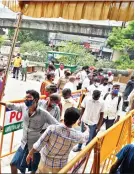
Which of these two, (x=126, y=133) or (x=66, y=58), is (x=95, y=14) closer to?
(x=126, y=133)

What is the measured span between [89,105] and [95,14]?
195 cm

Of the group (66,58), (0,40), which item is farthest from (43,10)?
(0,40)

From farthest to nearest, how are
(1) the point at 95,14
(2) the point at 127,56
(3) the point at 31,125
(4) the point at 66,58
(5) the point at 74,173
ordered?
(2) the point at 127,56 < (4) the point at 66,58 < (1) the point at 95,14 < (3) the point at 31,125 < (5) the point at 74,173

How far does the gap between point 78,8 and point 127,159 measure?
95.7 inches

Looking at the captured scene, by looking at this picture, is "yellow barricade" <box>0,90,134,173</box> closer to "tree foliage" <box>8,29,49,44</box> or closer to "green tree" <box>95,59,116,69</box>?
"green tree" <box>95,59,116,69</box>

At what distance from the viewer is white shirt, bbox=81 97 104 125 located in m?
5.18

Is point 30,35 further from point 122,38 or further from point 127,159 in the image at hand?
point 127,159

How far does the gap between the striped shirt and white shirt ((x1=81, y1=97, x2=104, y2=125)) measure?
6.89ft

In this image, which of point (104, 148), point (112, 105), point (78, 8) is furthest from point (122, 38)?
point (104, 148)

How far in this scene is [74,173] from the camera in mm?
2854

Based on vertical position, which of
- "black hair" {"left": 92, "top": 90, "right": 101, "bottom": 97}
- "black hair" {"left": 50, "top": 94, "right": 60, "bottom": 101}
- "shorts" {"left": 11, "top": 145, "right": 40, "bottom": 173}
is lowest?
"shorts" {"left": 11, "top": 145, "right": 40, "bottom": 173}

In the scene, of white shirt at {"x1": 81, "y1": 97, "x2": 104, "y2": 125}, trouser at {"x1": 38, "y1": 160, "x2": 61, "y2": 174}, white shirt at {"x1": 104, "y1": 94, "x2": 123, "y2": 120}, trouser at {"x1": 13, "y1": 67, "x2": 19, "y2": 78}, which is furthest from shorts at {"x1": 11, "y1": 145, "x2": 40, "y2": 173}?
trouser at {"x1": 13, "y1": 67, "x2": 19, "y2": 78}

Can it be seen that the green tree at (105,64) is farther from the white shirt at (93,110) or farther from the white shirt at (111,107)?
the white shirt at (93,110)

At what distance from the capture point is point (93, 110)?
5.19 meters
